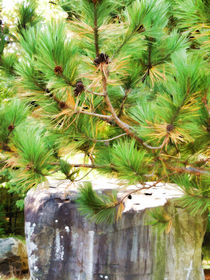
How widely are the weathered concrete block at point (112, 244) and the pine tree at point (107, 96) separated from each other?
236 millimetres

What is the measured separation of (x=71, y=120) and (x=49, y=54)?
1.51 ft

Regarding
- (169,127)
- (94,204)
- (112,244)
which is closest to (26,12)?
(94,204)

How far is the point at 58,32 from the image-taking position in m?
A: 1.23

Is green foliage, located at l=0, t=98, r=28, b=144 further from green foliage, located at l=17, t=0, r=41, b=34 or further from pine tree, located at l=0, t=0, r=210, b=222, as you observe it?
green foliage, located at l=17, t=0, r=41, b=34

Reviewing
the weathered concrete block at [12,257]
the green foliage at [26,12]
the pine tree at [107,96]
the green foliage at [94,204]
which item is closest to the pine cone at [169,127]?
the pine tree at [107,96]

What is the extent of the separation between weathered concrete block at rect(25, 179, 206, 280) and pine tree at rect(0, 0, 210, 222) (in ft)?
0.77

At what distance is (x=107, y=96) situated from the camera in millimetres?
1345

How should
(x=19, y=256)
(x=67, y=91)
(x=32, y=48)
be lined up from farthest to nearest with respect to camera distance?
(x=19, y=256), (x=32, y=48), (x=67, y=91)

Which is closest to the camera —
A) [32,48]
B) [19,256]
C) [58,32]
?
[58,32]

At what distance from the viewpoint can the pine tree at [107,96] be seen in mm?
1257

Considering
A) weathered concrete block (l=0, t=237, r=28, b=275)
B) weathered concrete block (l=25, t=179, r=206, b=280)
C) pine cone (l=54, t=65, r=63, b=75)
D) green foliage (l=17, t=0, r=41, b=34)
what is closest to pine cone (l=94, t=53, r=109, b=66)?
pine cone (l=54, t=65, r=63, b=75)

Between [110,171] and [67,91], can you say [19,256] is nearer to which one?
[110,171]

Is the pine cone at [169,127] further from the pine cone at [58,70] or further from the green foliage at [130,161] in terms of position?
the pine cone at [58,70]

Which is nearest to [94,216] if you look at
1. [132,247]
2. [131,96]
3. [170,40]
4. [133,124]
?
[132,247]
